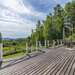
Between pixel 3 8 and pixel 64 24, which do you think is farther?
pixel 64 24

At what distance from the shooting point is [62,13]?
37125mm

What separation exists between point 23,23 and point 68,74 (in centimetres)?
1840

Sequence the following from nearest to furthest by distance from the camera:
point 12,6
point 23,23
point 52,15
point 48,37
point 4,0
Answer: point 4,0 < point 12,6 < point 23,23 < point 48,37 < point 52,15

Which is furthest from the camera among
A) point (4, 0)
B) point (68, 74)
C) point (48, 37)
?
point (48, 37)

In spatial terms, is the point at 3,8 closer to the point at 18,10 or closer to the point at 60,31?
the point at 18,10

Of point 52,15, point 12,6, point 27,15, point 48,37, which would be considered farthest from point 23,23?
point 52,15

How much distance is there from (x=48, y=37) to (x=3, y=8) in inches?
800

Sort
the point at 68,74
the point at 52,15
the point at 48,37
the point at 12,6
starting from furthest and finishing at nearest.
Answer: the point at 52,15 < the point at 48,37 < the point at 12,6 < the point at 68,74

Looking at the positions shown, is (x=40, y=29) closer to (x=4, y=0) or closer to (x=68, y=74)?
(x=4, y=0)

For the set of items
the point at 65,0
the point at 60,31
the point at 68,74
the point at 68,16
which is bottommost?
the point at 68,74

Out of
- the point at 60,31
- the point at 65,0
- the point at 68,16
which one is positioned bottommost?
the point at 60,31

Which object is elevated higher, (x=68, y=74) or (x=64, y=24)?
(x=64, y=24)

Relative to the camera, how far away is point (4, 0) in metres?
16.7

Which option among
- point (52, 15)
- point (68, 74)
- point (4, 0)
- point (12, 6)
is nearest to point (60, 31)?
point (52, 15)
